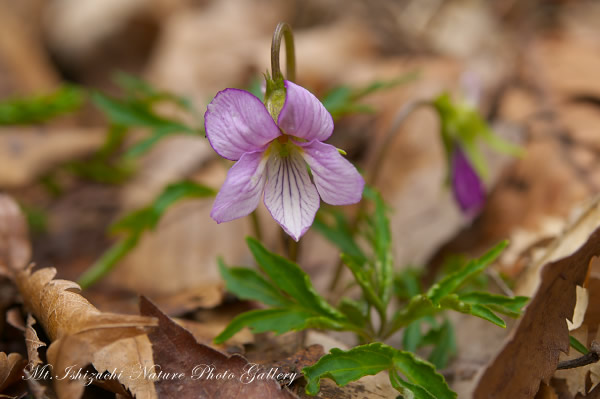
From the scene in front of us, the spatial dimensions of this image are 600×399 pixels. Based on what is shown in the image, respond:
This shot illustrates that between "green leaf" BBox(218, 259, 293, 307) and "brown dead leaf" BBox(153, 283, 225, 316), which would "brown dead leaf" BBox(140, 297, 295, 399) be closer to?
"green leaf" BBox(218, 259, 293, 307)

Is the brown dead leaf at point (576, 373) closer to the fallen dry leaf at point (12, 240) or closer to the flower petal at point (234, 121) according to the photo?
the flower petal at point (234, 121)

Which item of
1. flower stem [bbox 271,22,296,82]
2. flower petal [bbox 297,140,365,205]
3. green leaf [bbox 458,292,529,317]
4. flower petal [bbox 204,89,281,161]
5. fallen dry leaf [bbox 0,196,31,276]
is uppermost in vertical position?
flower stem [bbox 271,22,296,82]

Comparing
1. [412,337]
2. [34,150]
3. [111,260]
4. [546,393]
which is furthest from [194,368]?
[34,150]

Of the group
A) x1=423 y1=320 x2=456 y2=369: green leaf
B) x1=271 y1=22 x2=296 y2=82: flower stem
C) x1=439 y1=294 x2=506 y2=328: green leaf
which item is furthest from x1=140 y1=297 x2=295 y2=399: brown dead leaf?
x1=271 y1=22 x2=296 y2=82: flower stem

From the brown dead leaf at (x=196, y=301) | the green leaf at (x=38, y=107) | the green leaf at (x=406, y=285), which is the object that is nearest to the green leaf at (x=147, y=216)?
the brown dead leaf at (x=196, y=301)

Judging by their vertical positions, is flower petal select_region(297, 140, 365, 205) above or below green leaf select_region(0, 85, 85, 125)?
above

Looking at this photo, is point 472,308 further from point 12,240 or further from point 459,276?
point 12,240

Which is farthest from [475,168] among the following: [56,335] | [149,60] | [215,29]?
[149,60]
